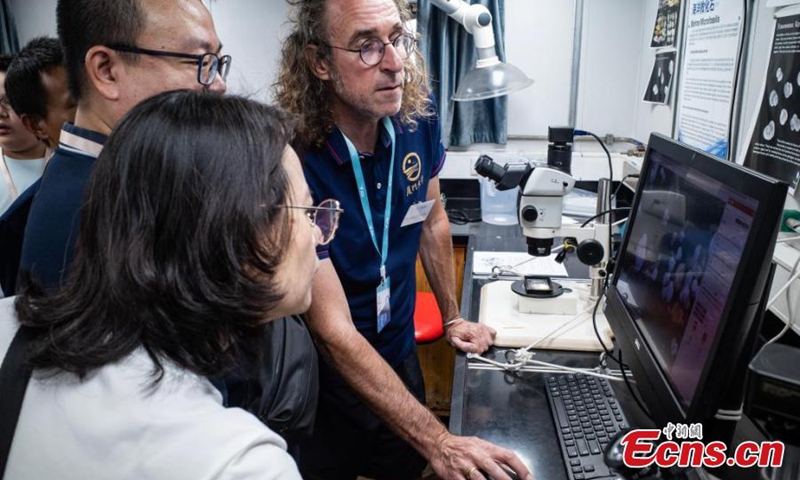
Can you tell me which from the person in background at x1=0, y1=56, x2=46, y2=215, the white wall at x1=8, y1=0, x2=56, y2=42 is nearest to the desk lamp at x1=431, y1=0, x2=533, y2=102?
the person in background at x1=0, y1=56, x2=46, y2=215

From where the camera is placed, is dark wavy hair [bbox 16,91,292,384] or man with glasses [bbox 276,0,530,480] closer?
dark wavy hair [bbox 16,91,292,384]

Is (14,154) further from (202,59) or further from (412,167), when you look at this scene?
(412,167)

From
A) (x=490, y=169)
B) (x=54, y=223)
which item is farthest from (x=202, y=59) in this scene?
(x=490, y=169)

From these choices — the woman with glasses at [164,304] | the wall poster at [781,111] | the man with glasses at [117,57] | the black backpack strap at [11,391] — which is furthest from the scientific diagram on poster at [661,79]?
the black backpack strap at [11,391]

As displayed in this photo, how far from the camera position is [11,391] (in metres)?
0.56

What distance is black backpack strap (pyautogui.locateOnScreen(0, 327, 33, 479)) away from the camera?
0.55m

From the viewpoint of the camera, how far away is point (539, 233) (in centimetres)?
146

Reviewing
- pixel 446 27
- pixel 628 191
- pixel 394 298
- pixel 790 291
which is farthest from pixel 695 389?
pixel 446 27

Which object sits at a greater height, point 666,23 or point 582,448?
point 666,23

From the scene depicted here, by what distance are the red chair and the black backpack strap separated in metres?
1.62

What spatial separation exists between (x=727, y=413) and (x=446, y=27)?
95.1 inches

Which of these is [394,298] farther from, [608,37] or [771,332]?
[608,37]

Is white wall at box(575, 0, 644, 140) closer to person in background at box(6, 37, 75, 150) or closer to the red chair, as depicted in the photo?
the red chair

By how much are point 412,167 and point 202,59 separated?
2.14ft
